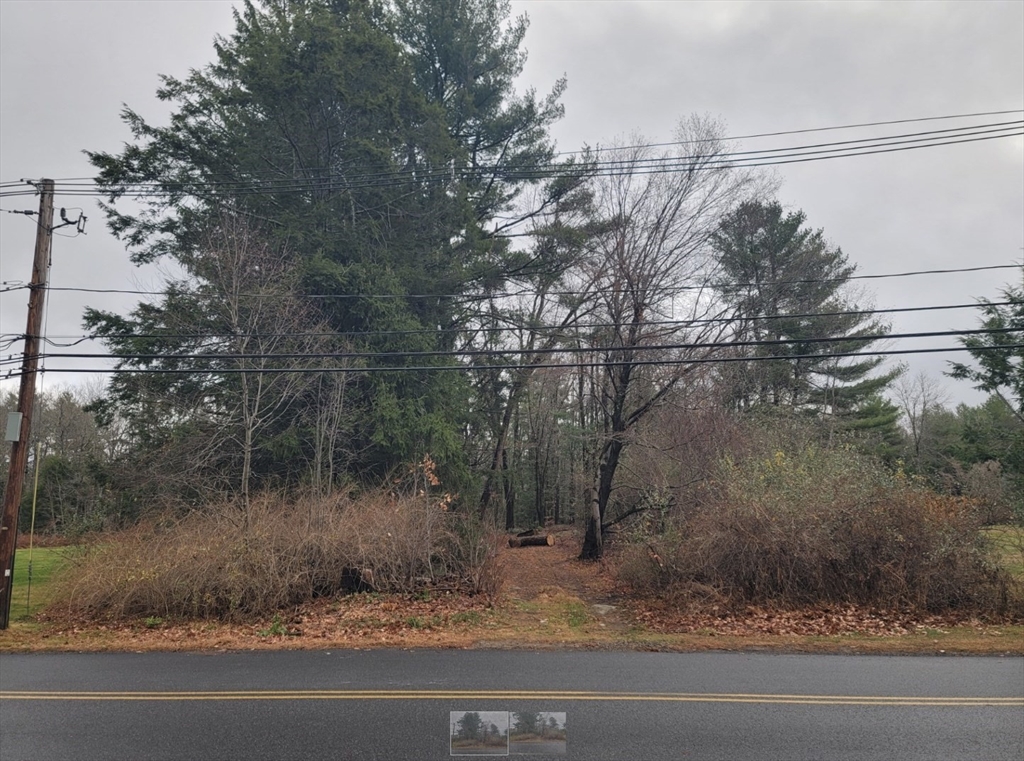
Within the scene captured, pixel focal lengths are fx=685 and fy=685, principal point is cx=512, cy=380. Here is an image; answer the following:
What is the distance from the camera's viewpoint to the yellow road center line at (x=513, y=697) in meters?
6.78

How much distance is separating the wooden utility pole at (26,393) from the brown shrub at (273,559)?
1.05m

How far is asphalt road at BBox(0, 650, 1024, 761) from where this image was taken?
5621 mm

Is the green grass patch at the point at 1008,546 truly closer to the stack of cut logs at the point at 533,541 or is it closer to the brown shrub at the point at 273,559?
the brown shrub at the point at 273,559

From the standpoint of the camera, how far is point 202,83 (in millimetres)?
22062

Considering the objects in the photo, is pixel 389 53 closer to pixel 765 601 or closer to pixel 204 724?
pixel 765 601

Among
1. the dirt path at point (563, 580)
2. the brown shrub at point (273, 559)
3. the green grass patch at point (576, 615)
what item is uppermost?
the brown shrub at point (273, 559)

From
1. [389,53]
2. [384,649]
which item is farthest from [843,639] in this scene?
[389,53]

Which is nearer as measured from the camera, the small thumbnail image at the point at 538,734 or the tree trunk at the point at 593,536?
the small thumbnail image at the point at 538,734

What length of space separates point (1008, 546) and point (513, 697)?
1053 cm

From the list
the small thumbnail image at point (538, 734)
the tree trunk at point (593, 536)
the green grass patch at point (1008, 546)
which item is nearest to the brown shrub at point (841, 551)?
the green grass patch at point (1008, 546)

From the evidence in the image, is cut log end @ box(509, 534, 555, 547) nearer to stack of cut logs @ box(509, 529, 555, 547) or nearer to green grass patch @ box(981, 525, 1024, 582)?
stack of cut logs @ box(509, 529, 555, 547)

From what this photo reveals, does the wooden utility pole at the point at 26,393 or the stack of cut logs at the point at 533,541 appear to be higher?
the wooden utility pole at the point at 26,393

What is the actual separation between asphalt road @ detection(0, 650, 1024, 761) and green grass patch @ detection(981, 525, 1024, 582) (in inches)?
174

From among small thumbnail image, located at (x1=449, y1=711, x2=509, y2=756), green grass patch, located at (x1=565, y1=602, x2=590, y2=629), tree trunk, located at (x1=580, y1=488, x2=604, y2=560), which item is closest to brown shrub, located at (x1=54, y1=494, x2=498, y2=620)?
green grass patch, located at (x1=565, y1=602, x2=590, y2=629)
